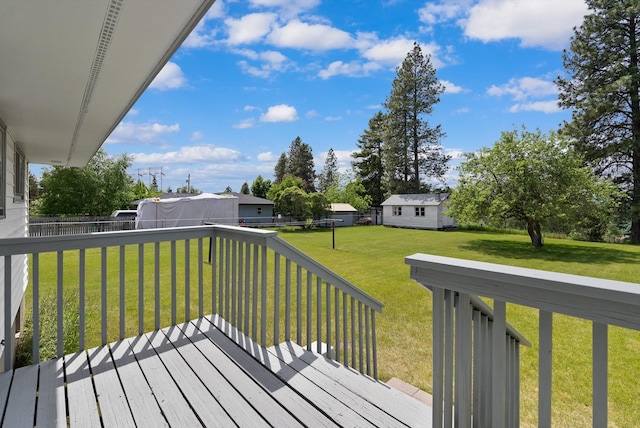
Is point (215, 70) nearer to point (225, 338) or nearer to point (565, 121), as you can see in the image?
point (225, 338)

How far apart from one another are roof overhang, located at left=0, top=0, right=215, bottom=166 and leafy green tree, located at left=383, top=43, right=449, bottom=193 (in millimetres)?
27554

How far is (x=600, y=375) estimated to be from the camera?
0.81 meters

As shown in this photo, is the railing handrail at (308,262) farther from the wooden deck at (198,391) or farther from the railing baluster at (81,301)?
the railing baluster at (81,301)

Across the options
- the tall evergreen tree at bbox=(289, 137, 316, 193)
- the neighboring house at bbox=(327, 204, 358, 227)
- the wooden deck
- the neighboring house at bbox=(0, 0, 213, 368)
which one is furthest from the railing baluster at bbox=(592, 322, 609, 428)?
the tall evergreen tree at bbox=(289, 137, 316, 193)

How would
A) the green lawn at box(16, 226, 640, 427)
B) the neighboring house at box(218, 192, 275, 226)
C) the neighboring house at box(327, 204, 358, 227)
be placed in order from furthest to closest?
1. the neighboring house at box(327, 204, 358, 227)
2. the neighboring house at box(218, 192, 275, 226)
3. the green lawn at box(16, 226, 640, 427)

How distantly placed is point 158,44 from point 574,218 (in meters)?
16.3

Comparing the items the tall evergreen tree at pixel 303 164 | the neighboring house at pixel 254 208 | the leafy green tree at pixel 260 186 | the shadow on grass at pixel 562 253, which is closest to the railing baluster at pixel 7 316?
the shadow on grass at pixel 562 253

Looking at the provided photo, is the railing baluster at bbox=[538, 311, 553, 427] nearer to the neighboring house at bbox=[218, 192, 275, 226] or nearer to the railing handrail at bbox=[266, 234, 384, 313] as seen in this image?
the railing handrail at bbox=[266, 234, 384, 313]

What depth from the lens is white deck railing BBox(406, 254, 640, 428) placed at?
0.80 metres

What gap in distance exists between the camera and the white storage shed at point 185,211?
17.0 meters

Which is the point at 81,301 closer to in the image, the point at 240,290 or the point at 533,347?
the point at 240,290

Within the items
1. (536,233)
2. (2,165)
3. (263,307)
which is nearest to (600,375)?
(263,307)

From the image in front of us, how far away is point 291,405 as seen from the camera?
67.9 inches

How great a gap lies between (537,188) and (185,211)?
17961mm
